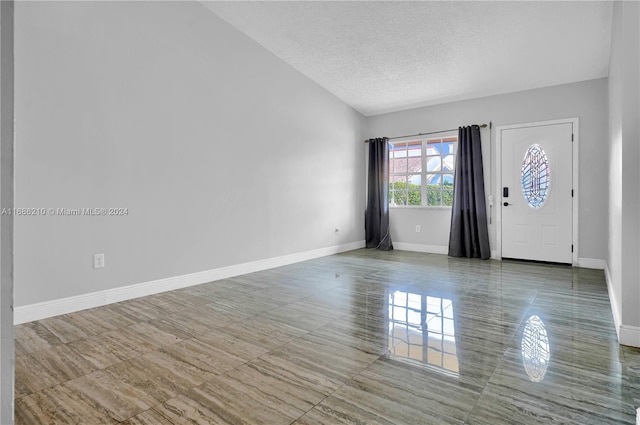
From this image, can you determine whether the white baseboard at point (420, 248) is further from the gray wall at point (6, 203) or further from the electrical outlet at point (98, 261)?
the gray wall at point (6, 203)

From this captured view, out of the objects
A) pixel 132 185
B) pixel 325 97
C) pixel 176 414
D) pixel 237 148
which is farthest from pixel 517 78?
pixel 176 414

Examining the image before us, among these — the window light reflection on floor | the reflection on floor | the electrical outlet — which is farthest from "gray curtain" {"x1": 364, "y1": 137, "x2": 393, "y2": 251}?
the electrical outlet

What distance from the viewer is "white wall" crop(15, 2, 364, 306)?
106 inches

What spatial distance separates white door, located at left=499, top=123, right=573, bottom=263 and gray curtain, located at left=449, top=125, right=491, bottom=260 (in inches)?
12.5

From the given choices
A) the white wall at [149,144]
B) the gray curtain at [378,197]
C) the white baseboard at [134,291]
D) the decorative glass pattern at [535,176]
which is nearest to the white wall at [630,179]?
the decorative glass pattern at [535,176]

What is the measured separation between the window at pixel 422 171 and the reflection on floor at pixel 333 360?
114 inches

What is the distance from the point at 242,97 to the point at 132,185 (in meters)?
1.78

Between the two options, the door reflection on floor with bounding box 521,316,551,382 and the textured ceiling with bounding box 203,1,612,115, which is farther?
the textured ceiling with bounding box 203,1,612,115

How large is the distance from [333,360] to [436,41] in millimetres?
3847

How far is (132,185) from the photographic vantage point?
326cm

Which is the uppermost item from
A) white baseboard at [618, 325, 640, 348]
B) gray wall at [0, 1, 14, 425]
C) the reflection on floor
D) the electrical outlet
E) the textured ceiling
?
the textured ceiling

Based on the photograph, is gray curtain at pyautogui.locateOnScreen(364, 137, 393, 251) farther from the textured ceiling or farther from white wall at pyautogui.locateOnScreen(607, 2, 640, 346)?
white wall at pyautogui.locateOnScreen(607, 2, 640, 346)

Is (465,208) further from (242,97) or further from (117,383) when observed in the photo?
(117,383)

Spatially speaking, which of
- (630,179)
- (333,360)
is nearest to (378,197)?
(630,179)
